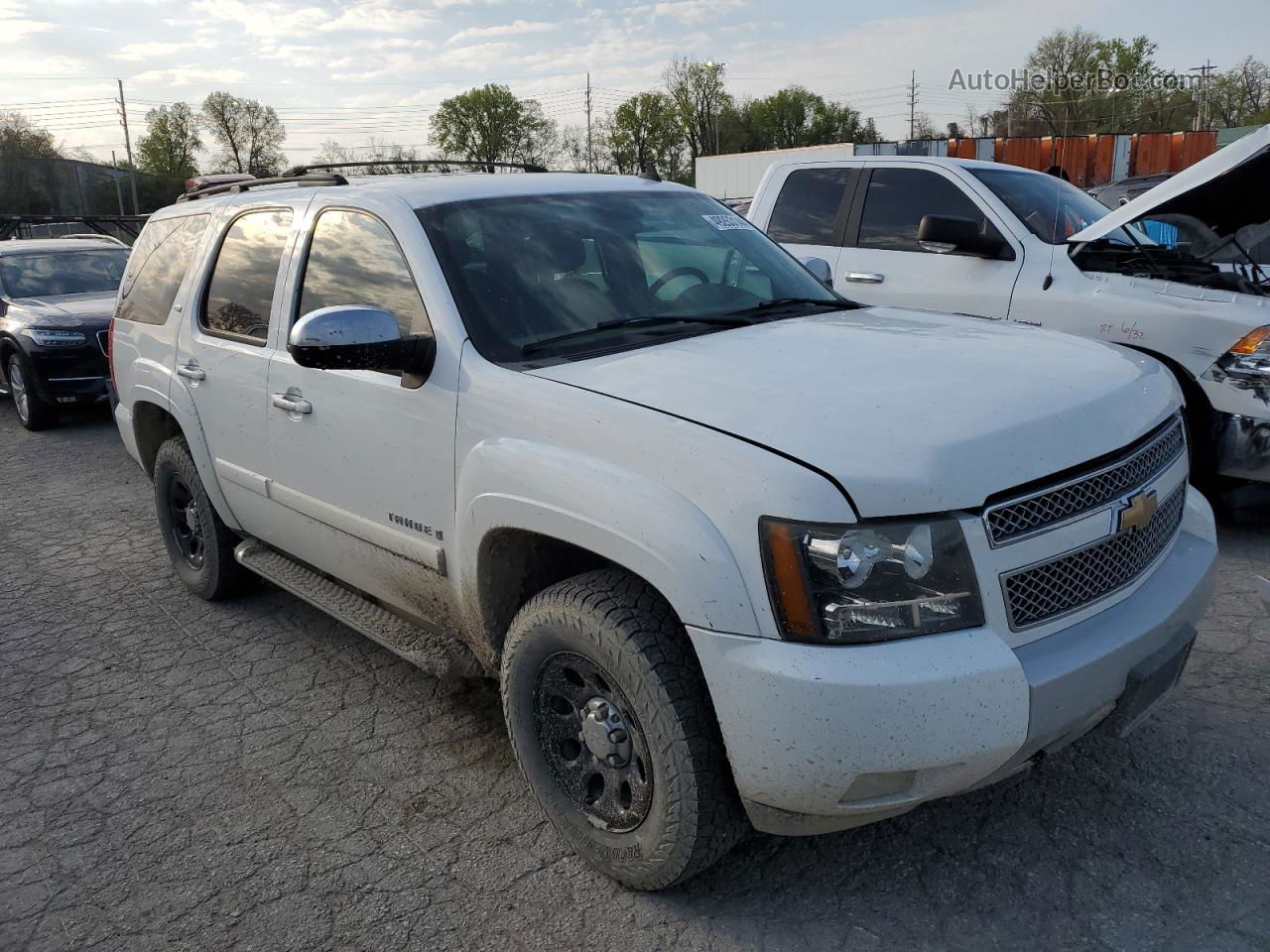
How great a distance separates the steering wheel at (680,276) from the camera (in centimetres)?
337

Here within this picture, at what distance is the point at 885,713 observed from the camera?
2037 millimetres

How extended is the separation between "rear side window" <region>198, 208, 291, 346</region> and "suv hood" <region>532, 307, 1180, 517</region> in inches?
66.2

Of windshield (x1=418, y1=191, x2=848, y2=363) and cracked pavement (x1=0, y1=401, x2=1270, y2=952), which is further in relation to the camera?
windshield (x1=418, y1=191, x2=848, y2=363)

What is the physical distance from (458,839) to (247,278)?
2.41 meters

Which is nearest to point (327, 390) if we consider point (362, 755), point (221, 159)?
point (362, 755)

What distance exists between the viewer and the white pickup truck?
186 inches

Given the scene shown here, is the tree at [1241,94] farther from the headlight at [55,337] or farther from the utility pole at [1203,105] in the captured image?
the headlight at [55,337]

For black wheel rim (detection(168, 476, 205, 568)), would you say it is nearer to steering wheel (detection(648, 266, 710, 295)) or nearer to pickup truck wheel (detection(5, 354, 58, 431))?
steering wheel (detection(648, 266, 710, 295))

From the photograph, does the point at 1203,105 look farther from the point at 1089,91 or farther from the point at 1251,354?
the point at 1251,354

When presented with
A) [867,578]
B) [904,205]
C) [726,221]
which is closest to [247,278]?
[726,221]

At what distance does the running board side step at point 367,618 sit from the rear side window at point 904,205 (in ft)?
13.8

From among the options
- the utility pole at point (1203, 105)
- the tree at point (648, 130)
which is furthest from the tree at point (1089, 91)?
the tree at point (648, 130)

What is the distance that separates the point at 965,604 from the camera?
2.13 m

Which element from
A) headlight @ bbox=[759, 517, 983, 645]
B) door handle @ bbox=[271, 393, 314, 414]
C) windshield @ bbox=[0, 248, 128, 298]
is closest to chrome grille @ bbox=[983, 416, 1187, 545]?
headlight @ bbox=[759, 517, 983, 645]
